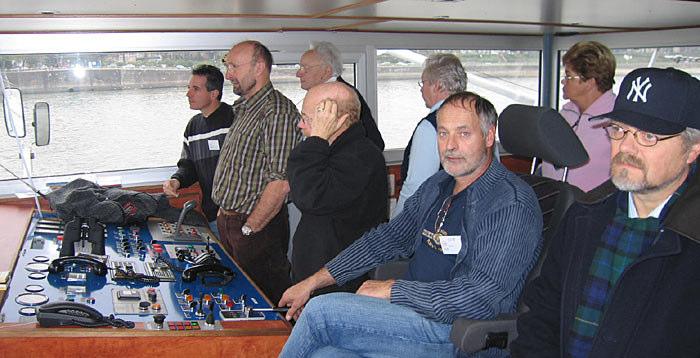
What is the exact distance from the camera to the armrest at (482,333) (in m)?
2.39

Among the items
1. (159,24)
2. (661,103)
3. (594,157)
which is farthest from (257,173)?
(661,103)

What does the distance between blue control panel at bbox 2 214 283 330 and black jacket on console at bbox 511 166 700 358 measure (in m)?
1.15

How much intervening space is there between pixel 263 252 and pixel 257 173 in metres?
0.42

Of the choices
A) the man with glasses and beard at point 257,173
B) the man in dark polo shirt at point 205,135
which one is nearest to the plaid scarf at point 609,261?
the man with glasses and beard at point 257,173

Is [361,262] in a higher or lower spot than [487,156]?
lower

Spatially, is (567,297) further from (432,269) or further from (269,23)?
(269,23)

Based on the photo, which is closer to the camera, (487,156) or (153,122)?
(487,156)

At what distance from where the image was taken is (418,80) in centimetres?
582

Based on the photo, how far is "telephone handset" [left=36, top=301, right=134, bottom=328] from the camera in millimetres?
2488

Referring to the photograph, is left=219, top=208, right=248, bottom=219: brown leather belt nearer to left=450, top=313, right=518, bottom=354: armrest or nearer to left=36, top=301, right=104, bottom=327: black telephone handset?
left=36, top=301, right=104, bottom=327: black telephone handset

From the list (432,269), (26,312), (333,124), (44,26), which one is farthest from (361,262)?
(44,26)

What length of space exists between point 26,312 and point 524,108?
1820 mm

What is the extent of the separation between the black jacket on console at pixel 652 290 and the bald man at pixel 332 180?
1105mm

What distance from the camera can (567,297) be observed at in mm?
2059
